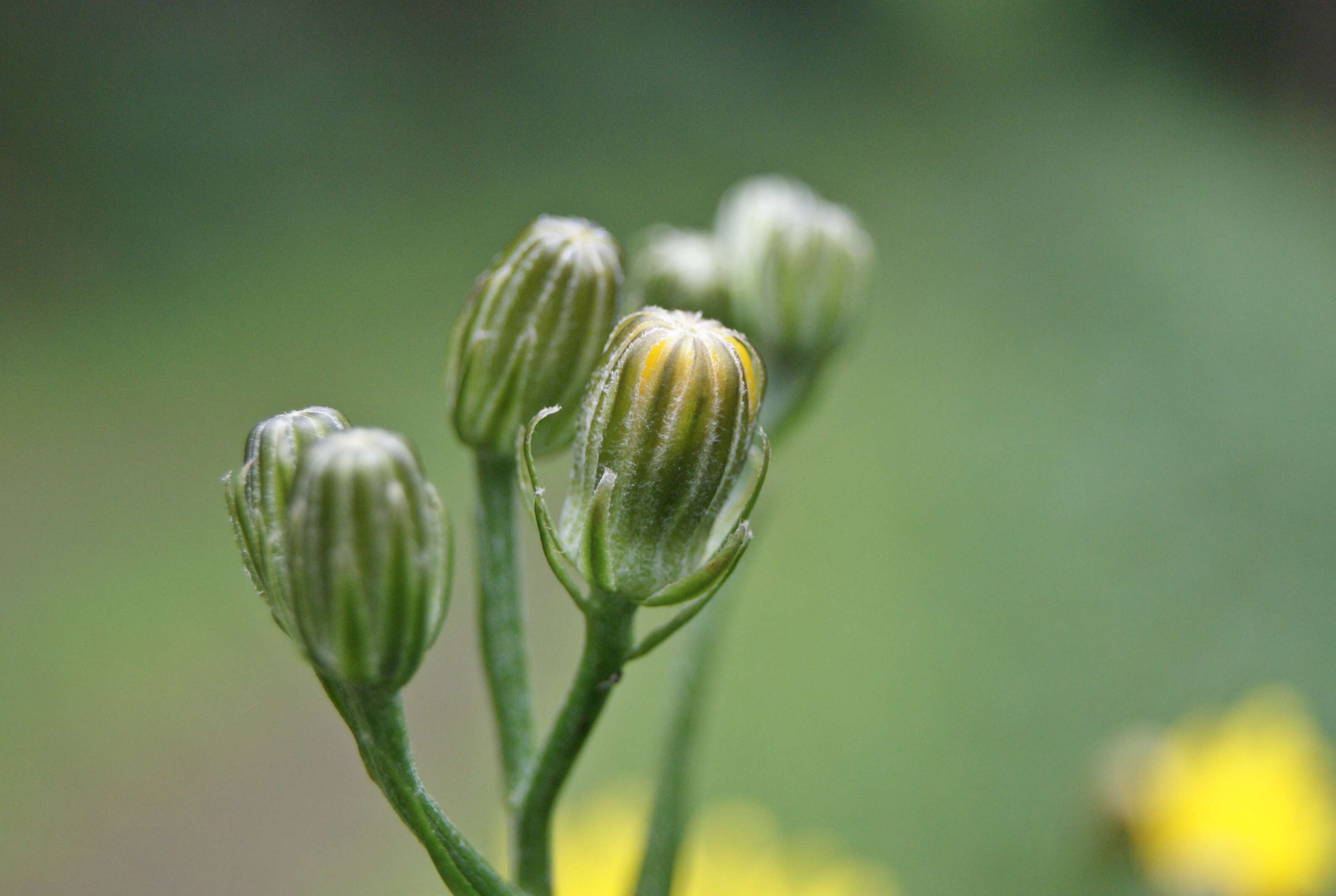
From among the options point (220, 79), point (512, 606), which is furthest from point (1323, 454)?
point (220, 79)

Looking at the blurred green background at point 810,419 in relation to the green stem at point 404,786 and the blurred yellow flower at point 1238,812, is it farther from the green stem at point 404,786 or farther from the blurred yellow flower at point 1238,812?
the green stem at point 404,786

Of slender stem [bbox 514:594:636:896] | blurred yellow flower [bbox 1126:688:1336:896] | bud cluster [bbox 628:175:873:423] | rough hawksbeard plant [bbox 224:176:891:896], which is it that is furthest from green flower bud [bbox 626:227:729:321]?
blurred yellow flower [bbox 1126:688:1336:896]

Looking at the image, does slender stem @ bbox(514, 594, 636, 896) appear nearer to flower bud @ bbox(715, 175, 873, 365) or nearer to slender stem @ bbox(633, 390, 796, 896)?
slender stem @ bbox(633, 390, 796, 896)

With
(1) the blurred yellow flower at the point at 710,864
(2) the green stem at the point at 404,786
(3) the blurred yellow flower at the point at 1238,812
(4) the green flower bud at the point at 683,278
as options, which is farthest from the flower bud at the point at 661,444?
(3) the blurred yellow flower at the point at 1238,812

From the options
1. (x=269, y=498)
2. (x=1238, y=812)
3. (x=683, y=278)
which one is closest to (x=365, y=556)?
(x=269, y=498)

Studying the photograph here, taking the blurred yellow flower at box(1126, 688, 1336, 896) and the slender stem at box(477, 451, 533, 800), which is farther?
the blurred yellow flower at box(1126, 688, 1336, 896)

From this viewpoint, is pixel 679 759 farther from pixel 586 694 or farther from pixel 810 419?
pixel 810 419

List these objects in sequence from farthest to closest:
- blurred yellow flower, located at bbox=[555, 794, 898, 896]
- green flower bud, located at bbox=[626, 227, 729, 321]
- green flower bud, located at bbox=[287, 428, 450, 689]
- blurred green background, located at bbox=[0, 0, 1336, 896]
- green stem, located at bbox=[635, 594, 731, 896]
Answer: blurred green background, located at bbox=[0, 0, 1336, 896]
blurred yellow flower, located at bbox=[555, 794, 898, 896]
green flower bud, located at bbox=[626, 227, 729, 321]
green stem, located at bbox=[635, 594, 731, 896]
green flower bud, located at bbox=[287, 428, 450, 689]

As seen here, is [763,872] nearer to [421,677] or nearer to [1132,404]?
[421,677]
